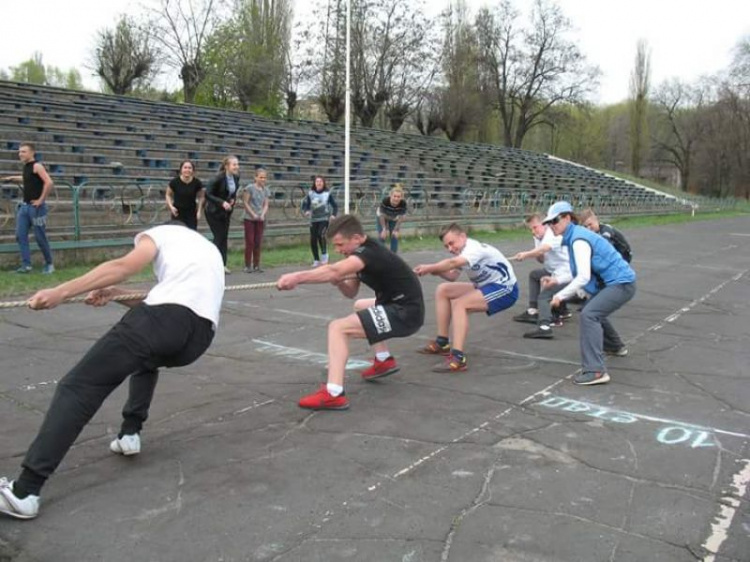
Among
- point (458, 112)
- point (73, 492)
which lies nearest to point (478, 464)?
point (73, 492)

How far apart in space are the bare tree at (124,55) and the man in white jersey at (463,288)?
37022 mm

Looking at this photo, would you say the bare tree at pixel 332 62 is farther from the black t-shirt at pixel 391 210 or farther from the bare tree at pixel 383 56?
the black t-shirt at pixel 391 210

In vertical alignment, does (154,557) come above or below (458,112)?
below

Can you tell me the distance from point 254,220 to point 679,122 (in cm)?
6873

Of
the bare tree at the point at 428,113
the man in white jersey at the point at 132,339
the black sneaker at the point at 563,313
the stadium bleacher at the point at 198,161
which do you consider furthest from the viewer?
the bare tree at the point at 428,113

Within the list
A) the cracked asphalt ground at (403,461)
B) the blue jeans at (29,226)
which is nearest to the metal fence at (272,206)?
the blue jeans at (29,226)

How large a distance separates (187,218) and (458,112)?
40.6 m

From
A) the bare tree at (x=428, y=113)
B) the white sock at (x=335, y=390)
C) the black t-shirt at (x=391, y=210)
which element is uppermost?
the bare tree at (x=428, y=113)

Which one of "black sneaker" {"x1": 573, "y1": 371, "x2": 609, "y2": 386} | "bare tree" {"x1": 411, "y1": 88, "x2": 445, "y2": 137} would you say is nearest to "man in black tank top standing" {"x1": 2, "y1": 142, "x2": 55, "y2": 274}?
"black sneaker" {"x1": 573, "y1": 371, "x2": 609, "y2": 386}

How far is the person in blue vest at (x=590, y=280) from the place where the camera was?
5.68 meters

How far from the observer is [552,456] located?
13.3ft

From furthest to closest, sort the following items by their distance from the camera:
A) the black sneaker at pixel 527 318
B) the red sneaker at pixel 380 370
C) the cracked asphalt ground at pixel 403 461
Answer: the black sneaker at pixel 527 318 < the red sneaker at pixel 380 370 < the cracked asphalt ground at pixel 403 461

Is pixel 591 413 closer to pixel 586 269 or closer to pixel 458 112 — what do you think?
pixel 586 269

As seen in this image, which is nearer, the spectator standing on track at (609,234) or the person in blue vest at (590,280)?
the person in blue vest at (590,280)
